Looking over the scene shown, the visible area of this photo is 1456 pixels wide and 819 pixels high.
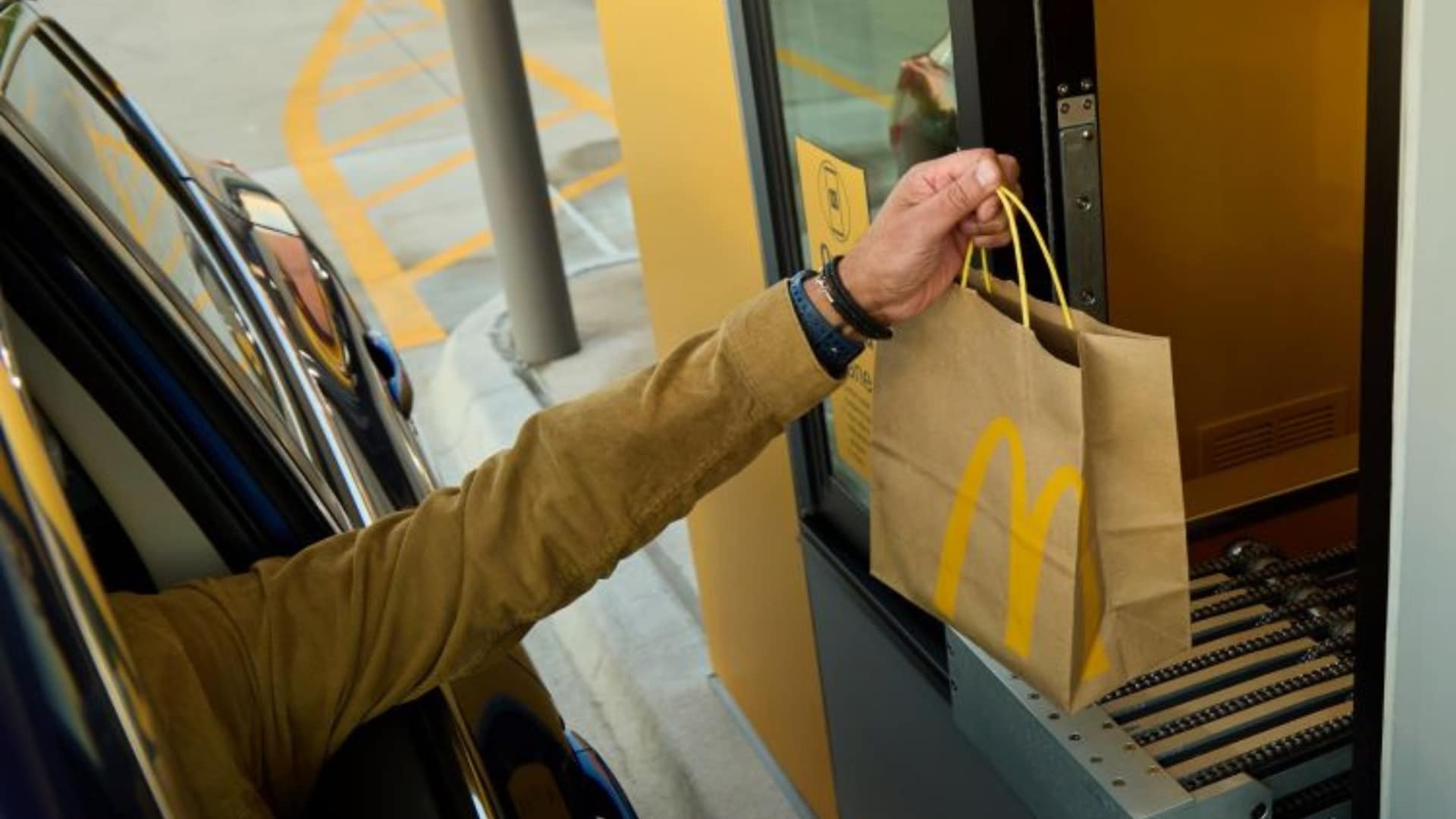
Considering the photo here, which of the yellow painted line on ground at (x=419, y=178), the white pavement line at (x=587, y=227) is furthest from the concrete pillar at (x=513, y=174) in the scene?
the yellow painted line on ground at (x=419, y=178)

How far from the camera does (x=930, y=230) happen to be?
1326 mm

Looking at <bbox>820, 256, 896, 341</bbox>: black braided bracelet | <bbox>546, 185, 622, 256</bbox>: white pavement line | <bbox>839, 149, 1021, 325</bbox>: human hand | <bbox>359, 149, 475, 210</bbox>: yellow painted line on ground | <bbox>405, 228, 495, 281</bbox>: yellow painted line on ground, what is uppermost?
<bbox>839, 149, 1021, 325</bbox>: human hand

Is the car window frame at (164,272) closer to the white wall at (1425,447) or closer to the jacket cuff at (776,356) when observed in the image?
the jacket cuff at (776,356)

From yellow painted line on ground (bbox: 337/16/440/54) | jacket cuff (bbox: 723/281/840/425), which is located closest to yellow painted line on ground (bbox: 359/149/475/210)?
yellow painted line on ground (bbox: 337/16/440/54)

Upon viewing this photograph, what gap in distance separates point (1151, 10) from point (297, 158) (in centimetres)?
859

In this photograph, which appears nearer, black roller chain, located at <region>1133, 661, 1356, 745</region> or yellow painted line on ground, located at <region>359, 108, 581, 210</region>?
black roller chain, located at <region>1133, 661, 1356, 745</region>

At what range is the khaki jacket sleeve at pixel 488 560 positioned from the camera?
1.54 m

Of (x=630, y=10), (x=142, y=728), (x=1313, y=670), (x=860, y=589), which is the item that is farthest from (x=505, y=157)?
(x=142, y=728)

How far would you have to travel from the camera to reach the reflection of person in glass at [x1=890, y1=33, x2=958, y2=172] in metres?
1.66

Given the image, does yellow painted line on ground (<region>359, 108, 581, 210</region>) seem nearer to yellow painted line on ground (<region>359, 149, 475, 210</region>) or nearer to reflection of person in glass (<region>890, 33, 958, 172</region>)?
yellow painted line on ground (<region>359, 149, 475, 210</region>)

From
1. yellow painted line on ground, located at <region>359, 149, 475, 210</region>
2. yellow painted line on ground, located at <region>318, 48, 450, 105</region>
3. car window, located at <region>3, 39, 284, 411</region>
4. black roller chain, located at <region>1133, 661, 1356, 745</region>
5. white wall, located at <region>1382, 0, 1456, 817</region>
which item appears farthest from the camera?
yellow painted line on ground, located at <region>318, 48, 450, 105</region>

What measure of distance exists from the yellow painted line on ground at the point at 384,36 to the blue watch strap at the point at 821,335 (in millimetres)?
11971

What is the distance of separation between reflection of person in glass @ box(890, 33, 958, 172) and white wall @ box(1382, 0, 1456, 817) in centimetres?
70

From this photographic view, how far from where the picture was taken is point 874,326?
1.42 metres
